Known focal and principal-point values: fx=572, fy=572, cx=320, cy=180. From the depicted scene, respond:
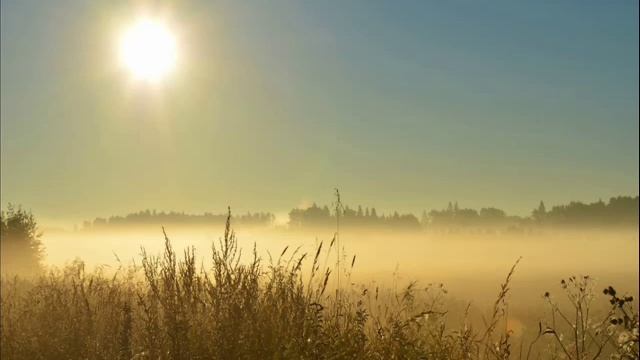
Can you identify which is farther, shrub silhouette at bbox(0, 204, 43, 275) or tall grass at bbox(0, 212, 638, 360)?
shrub silhouette at bbox(0, 204, 43, 275)

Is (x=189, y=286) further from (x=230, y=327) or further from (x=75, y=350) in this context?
(x=75, y=350)

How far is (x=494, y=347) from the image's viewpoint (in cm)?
521

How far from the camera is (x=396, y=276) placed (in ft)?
26.8

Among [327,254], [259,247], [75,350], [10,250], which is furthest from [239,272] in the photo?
[10,250]

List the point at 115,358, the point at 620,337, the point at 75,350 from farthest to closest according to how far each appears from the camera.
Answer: the point at 75,350, the point at 115,358, the point at 620,337

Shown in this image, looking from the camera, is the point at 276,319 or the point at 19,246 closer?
the point at 276,319

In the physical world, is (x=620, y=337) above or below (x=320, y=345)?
above

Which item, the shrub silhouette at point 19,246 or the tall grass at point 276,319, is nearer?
the tall grass at point 276,319

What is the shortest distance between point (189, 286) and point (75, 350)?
3.05 meters

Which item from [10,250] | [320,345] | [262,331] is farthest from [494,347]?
[10,250]

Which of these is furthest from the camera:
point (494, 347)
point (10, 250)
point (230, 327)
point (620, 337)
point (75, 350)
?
point (10, 250)

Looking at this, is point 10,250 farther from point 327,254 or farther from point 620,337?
point 620,337

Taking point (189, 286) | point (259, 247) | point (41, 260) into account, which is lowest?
point (41, 260)

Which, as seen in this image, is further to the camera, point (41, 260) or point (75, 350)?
point (41, 260)
